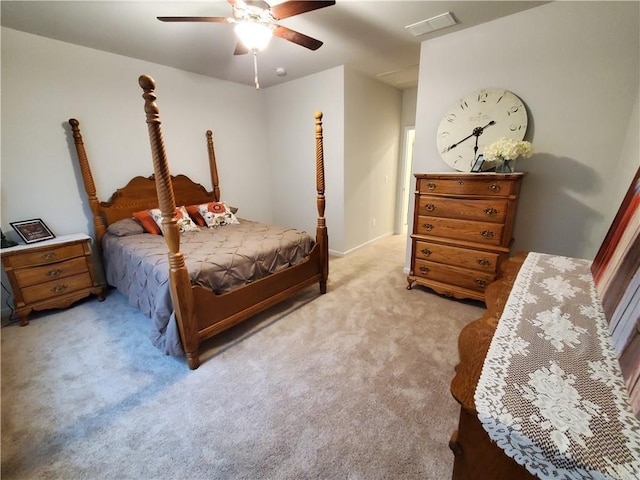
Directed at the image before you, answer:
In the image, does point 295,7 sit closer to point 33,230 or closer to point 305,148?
point 305,148

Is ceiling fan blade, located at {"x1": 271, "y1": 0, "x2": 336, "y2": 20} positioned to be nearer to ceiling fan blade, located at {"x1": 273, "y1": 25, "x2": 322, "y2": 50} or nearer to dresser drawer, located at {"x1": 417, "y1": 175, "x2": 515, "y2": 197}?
ceiling fan blade, located at {"x1": 273, "y1": 25, "x2": 322, "y2": 50}

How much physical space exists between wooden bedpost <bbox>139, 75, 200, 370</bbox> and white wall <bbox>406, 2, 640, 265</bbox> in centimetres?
266

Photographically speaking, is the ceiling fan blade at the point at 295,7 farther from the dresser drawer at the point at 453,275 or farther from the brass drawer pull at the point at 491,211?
the dresser drawer at the point at 453,275

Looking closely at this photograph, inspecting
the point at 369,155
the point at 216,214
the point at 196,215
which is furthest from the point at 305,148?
the point at 196,215

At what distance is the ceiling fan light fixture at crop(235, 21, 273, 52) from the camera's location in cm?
179

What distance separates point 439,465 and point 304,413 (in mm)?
716

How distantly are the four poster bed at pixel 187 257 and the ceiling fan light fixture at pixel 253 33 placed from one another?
0.76m

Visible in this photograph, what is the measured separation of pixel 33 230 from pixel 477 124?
4.38m

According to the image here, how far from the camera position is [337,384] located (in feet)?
5.76

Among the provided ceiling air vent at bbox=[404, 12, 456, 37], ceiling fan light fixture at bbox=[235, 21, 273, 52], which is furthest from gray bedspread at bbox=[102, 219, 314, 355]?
ceiling air vent at bbox=[404, 12, 456, 37]

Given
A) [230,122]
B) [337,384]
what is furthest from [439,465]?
[230,122]

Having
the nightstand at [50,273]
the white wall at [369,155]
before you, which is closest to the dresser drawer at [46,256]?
the nightstand at [50,273]

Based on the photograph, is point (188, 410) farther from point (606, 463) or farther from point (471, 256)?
point (471, 256)

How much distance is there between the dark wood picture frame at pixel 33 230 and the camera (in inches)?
98.7
